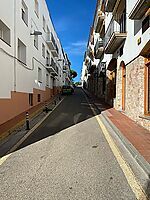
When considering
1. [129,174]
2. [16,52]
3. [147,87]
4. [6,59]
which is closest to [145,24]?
[147,87]

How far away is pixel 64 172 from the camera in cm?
506

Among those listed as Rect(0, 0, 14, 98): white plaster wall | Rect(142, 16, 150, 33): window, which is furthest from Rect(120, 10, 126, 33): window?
Rect(0, 0, 14, 98): white plaster wall

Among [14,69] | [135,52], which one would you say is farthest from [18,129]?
[135,52]

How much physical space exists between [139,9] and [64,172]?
23.9 ft

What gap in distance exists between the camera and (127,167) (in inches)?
212

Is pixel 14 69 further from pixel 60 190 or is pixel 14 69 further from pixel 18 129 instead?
pixel 60 190

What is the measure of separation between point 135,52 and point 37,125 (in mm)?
5773

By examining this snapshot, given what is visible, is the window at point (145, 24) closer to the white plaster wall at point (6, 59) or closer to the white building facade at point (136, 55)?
the white building facade at point (136, 55)

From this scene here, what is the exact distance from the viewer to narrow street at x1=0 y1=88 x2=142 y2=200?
4031 millimetres

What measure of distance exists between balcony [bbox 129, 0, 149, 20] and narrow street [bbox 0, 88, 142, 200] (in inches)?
207

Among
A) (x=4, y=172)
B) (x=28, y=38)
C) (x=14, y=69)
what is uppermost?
(x=28, y=38)

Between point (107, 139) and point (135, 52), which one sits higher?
point (135, 52)

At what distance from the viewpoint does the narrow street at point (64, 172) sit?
4031 mm

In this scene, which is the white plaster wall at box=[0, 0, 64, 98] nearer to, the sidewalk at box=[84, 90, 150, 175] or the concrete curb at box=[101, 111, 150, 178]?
the sidewalk at box=[84, 90, 150, 175]
